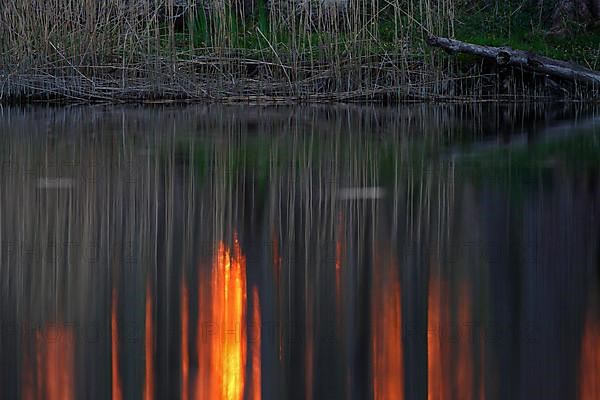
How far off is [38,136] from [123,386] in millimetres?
7579

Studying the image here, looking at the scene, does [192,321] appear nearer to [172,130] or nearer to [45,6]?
[172,130]

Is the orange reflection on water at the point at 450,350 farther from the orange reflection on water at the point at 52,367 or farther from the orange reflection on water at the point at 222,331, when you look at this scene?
the orange reflection on water at the point at 52,367

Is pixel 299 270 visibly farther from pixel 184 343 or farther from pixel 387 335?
pixel 184 343

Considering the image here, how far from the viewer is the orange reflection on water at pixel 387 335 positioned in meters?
4.12

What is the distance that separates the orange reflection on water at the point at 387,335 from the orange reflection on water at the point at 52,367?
92 centimetres

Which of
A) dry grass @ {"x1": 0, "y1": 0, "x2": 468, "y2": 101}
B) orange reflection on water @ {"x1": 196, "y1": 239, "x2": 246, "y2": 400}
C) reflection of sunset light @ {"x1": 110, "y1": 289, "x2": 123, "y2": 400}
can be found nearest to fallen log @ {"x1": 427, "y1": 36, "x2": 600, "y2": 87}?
dry grass @ {"x1": 0, "y1": 0, "x2": 468, "y2": 101}

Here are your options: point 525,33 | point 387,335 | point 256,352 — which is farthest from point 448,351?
point 525,33

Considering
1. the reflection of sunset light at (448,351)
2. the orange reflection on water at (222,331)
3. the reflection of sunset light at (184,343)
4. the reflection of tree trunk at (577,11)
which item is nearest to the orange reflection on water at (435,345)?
the reflection of sunset light at (448,351)

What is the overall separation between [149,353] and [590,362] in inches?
54.5

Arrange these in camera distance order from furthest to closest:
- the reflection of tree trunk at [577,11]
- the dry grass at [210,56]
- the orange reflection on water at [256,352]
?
the reflection of tree trunk at [577,11] → the dry grass at [210,56] → the orange reflection on water at [256,352]

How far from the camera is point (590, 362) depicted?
4367 millimetres

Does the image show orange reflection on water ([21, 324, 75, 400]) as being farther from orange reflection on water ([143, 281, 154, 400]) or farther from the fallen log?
the fallen log

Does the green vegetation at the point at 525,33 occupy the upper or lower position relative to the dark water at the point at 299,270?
upper

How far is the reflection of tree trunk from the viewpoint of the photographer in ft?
53.2
